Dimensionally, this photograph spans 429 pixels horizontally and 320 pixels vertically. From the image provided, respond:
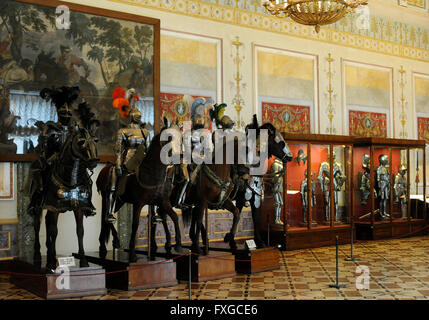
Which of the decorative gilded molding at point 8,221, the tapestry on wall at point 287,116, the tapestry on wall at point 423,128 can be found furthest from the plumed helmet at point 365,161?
the decorative gilded molding at point 8,221

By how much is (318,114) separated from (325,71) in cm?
137

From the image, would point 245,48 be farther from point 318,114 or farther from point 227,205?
point 227,205

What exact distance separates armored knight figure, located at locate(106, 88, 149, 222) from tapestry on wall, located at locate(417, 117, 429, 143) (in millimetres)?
12140

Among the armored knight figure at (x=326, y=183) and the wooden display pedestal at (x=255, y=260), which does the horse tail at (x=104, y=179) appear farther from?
A: the armored knight figure at (x=326, y=183)

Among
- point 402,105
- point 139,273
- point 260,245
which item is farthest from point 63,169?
point 402,105

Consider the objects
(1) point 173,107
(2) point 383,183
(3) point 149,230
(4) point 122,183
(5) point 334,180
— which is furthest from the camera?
(2) point 383,183

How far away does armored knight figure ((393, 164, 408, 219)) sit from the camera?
16.4 metres

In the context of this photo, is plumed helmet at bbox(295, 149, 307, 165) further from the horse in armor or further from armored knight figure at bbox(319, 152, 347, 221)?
the horse in armor

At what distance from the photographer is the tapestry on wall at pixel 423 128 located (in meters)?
18.8

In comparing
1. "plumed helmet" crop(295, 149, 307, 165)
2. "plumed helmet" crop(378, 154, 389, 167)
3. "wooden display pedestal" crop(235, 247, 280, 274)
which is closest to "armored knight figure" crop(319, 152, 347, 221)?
"plumed helmet" crop(295, 149, 307, 165)

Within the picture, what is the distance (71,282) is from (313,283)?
13.4 ft

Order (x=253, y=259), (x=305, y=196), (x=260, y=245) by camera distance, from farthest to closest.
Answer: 1. (x=305, y=196)
2. (x=260, y=245)
3. (x=253, y=259)

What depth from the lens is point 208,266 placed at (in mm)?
9766

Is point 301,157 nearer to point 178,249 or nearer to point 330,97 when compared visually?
point 330,97
